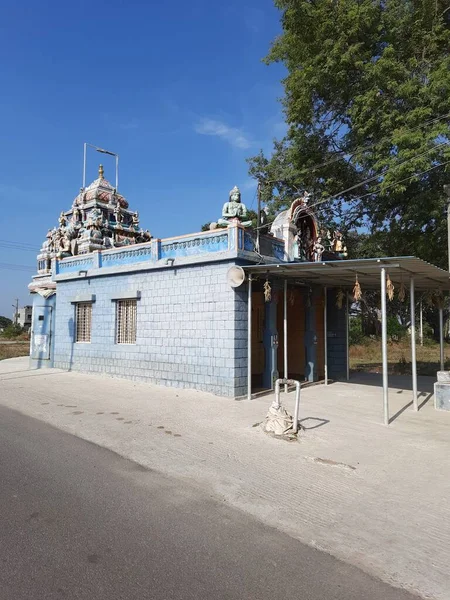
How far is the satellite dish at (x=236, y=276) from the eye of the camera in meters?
9.66

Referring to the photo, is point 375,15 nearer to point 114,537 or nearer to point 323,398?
point 323,398

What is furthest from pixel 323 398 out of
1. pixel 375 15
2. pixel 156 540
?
pixel 375 15

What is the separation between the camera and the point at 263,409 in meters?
8.81

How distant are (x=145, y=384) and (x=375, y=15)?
13584 millimetres

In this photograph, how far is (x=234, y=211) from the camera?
10.6 metres

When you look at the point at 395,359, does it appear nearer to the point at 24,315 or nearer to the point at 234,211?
the point at 234,211

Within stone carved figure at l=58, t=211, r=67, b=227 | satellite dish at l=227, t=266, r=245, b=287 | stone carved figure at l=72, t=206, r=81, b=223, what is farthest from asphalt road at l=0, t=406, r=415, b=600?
stone carved figure at l=58, t=211, r=67, b=227

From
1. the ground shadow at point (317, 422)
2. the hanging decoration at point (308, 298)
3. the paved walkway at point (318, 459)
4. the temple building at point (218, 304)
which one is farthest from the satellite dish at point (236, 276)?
the hanging decoration at point (308, 298)

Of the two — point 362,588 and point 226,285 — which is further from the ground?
point 226,285

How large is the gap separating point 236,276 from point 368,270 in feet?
A: 9.29

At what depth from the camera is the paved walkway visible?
141 inches

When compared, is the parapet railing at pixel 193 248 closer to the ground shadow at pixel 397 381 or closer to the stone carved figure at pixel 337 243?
the stone carved figure at pixel 337 243

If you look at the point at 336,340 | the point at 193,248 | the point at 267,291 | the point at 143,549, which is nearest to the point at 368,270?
the point at 267,291

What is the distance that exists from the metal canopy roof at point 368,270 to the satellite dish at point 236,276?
19cm
